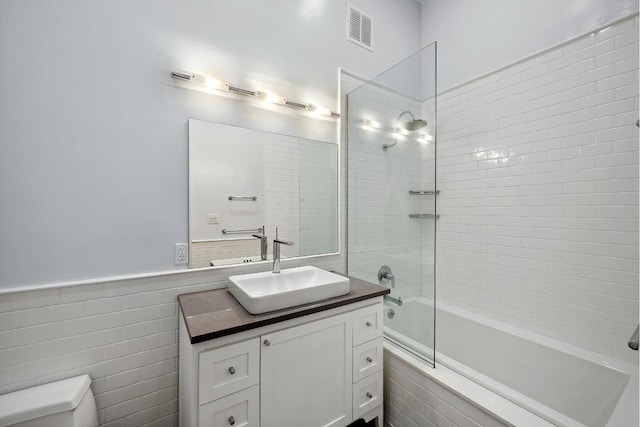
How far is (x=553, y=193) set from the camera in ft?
5.98

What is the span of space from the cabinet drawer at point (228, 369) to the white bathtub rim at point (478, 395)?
947mm

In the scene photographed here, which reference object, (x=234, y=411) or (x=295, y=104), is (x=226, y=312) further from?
(x=295, y=104)

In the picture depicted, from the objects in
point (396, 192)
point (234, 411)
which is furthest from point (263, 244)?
point (396, 192)

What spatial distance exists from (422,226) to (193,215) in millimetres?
1533

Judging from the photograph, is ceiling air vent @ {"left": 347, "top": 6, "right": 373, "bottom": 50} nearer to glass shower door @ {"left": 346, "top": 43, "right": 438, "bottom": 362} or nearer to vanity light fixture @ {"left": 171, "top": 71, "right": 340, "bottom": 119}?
glass shower door @ {"left": 346, "top": 43, "right": 438, "bottom": 362}

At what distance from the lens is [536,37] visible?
191 centimetres

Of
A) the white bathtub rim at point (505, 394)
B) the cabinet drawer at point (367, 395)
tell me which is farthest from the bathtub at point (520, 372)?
the cabinet drawer at point (367, 395)

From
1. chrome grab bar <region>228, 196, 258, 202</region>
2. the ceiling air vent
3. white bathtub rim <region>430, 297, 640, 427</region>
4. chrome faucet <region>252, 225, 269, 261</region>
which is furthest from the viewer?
the ceiling air vent

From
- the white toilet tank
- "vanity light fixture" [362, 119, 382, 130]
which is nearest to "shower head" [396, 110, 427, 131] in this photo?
"vanity light fixture" [362, 119, 382, 130]

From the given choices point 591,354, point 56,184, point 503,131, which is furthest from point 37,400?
point 503,131

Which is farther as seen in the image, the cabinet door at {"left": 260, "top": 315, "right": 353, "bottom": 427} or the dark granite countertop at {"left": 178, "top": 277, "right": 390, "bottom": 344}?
the cabinet door at {"left": 260, "top": 315, "right": 353, "bottom": 427}

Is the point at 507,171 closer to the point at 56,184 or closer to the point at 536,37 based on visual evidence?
the point at 536,37

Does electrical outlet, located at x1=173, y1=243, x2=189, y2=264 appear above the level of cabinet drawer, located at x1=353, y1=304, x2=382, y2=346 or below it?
above

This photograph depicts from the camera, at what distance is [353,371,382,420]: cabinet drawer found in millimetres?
1523
